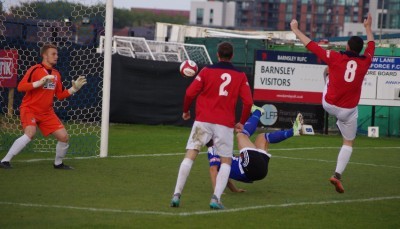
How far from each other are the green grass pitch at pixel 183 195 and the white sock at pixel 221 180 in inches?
9.2

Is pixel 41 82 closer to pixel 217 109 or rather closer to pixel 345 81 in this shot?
pixel 217 109

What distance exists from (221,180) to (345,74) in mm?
3102

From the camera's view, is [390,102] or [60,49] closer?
[60,49]

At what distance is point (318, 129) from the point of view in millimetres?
26547

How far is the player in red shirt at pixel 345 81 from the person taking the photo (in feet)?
46.3

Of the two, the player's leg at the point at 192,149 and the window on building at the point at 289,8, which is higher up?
the window on building at the point at 289,8

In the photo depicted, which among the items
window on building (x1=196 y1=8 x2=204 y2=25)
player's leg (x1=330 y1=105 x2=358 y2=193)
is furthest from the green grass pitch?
window on building (x1=196 y1=8 x2=204 y2=25)

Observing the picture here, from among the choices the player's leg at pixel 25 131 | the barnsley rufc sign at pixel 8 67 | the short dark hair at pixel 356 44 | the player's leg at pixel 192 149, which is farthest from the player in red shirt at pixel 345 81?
the barnsley rufc sign at pixel 8 67

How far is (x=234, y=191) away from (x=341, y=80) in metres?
2.22

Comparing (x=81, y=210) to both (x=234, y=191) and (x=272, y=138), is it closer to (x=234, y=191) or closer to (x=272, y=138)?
(x=234, y=191)

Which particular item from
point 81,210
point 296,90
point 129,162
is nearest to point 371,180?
point 129,162

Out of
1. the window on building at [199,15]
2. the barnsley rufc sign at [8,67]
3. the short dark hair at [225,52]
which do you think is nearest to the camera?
the short dark hair at [225,52]

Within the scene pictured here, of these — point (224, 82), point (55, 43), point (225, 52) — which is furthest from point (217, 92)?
point (55, 43)

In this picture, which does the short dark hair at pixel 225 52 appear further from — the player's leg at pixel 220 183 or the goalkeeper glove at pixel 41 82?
the goalkeeper glove at pixel 41 82
